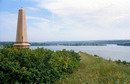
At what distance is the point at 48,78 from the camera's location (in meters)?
6.83

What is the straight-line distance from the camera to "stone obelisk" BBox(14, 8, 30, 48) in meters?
9.88

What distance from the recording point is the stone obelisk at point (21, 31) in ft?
32.4

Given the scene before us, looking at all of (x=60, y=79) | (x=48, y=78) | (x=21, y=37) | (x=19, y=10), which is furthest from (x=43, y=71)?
(x=19, y=10)

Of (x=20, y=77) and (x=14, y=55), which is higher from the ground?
(x=14, y=55)

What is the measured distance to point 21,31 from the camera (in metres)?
9.86

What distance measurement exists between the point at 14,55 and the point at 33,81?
1209 millimetres

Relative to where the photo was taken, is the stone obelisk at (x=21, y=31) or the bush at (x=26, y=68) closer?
the bush at (x=26, y=68)

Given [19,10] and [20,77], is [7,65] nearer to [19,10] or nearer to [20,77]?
[20,77]

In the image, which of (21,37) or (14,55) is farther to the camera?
(21,37)

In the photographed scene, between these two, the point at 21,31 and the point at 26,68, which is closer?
the point at 26,68

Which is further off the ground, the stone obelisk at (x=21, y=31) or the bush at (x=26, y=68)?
the stone obelisk at (x=21, y=31)

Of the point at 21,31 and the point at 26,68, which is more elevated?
the point at 21,31

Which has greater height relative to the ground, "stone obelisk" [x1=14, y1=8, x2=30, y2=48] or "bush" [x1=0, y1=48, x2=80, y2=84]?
"stone obelisk" [x1=14, y1=8, x2=30, y2=48]

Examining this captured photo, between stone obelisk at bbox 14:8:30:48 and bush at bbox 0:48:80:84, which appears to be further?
stone obelisk at bbox 14:8:30:48
